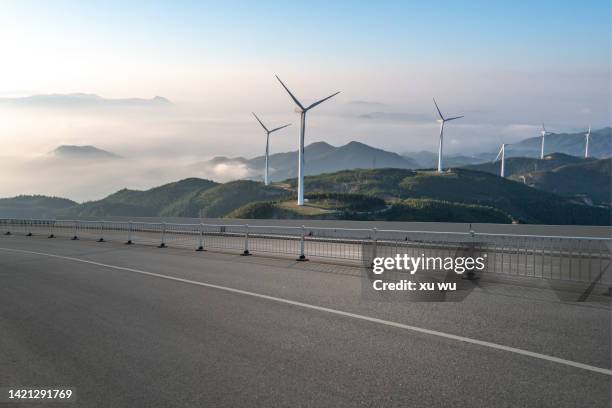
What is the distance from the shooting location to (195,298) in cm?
1135

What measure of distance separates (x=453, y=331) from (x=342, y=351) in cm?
205

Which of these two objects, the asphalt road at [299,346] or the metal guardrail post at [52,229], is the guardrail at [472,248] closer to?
the asphalt road at [299,346]

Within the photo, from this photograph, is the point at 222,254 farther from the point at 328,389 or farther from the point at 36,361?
the point at 328,389

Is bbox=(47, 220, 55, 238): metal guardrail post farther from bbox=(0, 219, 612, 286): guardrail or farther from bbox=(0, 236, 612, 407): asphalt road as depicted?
bbox=(0, 236, 612, 407): asphalt road

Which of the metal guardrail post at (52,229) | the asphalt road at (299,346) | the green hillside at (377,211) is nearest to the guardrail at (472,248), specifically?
the asphalt road at (299,346)

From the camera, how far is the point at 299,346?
7.49 metres

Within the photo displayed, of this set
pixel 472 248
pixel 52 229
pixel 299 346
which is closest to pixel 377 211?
pixel 52 229

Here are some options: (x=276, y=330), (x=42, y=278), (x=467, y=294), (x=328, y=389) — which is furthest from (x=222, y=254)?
(x=328, y=389)

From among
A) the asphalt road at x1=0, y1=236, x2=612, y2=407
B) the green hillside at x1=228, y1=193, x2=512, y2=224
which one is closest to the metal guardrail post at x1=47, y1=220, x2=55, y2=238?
the asphalt road at x1=0, y1=236, x2=612, y2=407

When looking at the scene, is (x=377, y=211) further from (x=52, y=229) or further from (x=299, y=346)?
(x=299, y=346)

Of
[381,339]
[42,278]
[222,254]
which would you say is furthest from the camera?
[222,254]

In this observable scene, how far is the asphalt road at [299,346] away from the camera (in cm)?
573

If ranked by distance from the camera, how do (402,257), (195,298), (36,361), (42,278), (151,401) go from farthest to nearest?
1. (402,257)
2. (42,278)
3. (195,298)
4. (36,361)
5. (151,401)

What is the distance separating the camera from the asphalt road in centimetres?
573
